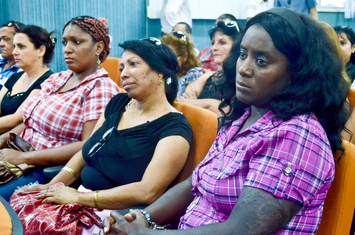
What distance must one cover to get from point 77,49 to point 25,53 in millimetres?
960

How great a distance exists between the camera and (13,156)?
201 centimetres

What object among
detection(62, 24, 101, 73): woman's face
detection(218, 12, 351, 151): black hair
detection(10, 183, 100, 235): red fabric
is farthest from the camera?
detection(62, 24, 101, 73): woman's face

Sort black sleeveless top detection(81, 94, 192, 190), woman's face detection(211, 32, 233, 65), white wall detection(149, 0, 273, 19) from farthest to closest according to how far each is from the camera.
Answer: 1. white wall detection(149, 0, 273, 19)
2. woman's face detection(211, 32, 233, 65)
3. black sleeveless top detection(81, 94, 192, 190)

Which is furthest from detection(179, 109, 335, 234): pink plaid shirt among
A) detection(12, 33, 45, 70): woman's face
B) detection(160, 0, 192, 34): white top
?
detection(160, 0, 192, 34): white top

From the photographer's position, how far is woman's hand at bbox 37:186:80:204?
1.51m

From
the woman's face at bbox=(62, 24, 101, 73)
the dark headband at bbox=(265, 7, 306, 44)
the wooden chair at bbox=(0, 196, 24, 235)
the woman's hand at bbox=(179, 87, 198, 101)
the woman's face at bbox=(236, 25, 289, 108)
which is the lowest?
the woman's hand at bbox=(179, 87, 198, 101)

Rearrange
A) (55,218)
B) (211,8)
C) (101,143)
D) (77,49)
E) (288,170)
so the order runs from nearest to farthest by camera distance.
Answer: (288,170) → (55,218) → (101,143) → (77,49) → (211,8)

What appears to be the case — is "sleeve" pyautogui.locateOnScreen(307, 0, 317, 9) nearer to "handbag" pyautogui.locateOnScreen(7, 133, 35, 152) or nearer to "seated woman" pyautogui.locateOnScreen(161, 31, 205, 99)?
"seated woman" pyautogui.locateOnScreen(161, 31, 205, 99)

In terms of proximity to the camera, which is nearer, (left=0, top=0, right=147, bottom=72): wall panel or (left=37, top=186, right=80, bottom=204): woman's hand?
(left=37, top=186, right=80, bottom=204): woman's hand

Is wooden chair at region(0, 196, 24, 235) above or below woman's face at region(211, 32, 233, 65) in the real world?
below

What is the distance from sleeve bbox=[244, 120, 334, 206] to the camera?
0.88 metres

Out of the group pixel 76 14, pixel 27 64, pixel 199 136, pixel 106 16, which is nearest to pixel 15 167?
pixel 199 136

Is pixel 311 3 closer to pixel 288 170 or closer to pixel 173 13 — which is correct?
pixel 173 13

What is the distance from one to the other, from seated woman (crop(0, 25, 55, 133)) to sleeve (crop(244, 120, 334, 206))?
234cm
